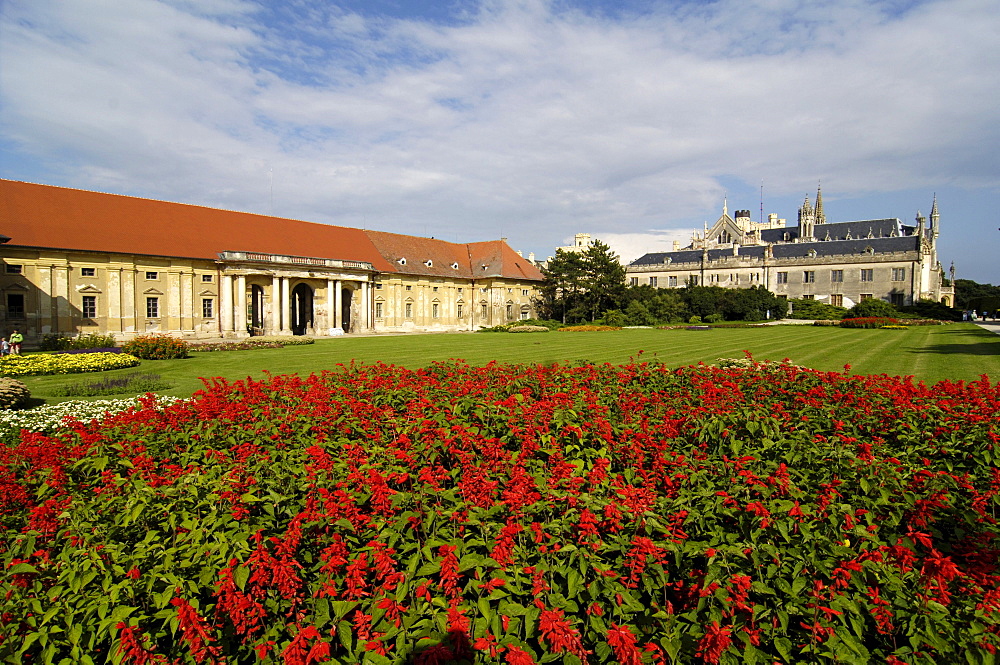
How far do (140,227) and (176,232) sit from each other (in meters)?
2.46

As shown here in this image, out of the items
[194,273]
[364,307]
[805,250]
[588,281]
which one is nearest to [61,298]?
[194,273]

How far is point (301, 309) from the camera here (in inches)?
2218

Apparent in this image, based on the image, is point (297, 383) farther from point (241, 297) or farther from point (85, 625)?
point (241, 297)

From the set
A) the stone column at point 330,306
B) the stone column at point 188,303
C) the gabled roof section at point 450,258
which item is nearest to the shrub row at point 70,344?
the stone column at point 188,303

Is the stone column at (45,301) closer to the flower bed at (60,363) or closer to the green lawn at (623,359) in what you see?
the green lawn at (623,359)

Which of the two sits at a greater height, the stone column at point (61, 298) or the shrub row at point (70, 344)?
the stone column at point (61, 298)

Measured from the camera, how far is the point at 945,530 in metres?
4.26

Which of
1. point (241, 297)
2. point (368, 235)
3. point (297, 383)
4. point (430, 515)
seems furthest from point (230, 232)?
point (430, 515)

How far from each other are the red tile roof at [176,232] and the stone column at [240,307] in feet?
9.63

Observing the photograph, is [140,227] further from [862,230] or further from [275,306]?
[862,230]

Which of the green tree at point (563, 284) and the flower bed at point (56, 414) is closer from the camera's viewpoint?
the flower bed at point (56, 414)

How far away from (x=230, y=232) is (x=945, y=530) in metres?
51.9

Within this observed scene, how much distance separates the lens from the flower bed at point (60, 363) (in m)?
18.9

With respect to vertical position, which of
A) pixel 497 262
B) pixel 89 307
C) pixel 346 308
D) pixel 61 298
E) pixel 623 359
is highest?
pixel 497 262
